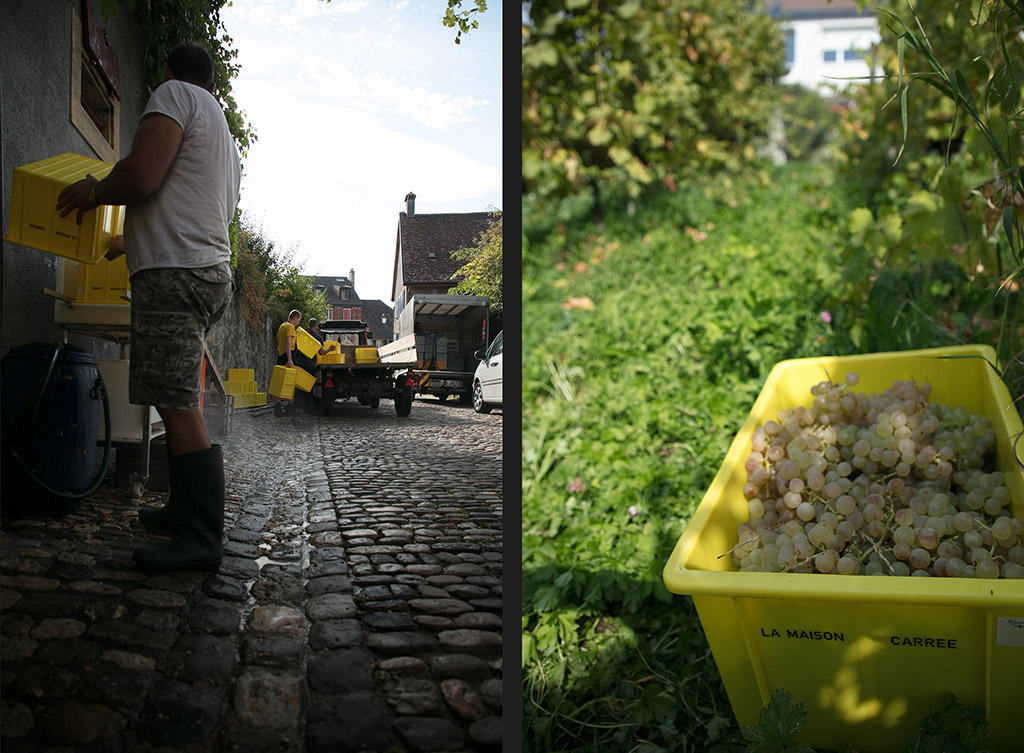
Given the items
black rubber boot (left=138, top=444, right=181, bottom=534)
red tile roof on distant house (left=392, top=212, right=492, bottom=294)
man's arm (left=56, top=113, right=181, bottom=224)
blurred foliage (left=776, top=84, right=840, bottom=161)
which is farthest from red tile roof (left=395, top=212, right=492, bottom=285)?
blurred foliage (left=776, top=84, right=840, bottom=161)

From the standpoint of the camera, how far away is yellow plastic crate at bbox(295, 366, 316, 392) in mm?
1108

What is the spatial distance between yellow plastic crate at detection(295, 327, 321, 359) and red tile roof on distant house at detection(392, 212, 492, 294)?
7.3 inches

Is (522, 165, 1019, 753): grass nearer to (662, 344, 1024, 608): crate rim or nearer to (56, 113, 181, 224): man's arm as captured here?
(662, 344, 1024, 608): crate rim

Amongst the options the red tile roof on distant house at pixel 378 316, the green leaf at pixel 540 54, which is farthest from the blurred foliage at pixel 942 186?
the green leaf at pixel 540 54

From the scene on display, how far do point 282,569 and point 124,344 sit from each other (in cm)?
38

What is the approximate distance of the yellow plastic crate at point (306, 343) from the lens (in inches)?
43.2

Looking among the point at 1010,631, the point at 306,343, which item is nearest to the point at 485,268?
the point at 306,343

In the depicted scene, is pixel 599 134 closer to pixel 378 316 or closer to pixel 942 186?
pixel 942 186

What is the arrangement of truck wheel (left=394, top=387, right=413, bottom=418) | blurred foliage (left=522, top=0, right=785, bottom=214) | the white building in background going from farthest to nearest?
blurred foliage (left=522, top=0, right=785, bottom=214) → the white building in background → truck wheel (left=394, top=387, right=413, bottom=418)

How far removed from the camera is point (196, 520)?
0.96m

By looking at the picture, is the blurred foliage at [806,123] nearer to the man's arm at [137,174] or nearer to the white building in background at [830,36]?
the white building in background at [830,36]

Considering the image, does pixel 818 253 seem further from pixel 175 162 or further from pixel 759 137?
pixel 175 162

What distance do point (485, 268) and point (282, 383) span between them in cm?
40

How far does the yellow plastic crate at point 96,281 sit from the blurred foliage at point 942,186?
1.02 m
